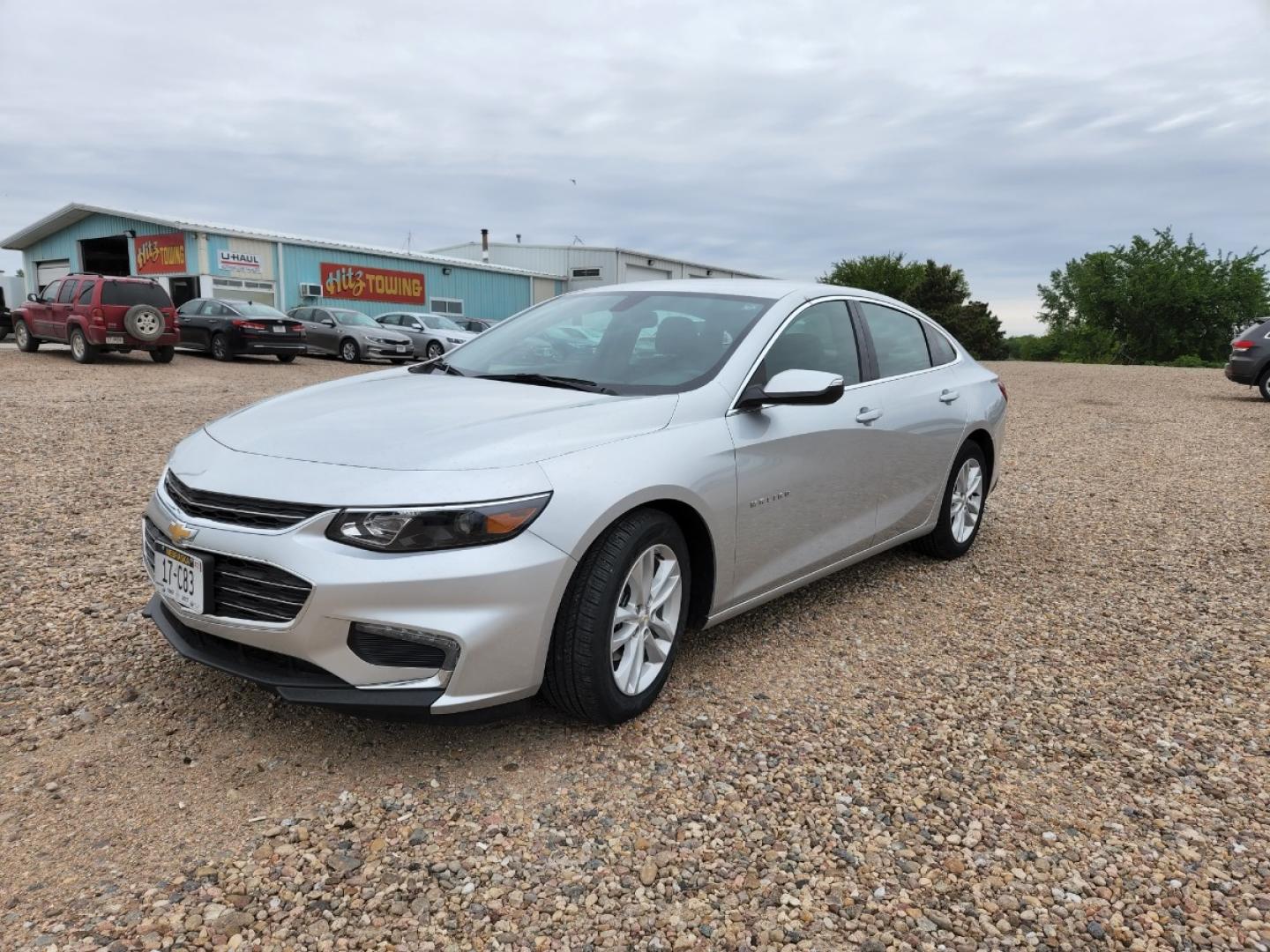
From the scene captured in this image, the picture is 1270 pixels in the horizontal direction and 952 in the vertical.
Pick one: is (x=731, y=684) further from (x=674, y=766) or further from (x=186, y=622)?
(x=186, y=622)

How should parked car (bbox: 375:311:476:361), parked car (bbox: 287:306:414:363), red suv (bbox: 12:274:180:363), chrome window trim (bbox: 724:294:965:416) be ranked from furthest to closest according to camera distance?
parked car (bbox: 375:311:476:361), parked car (bbox: 287:306:414:363), red suv (bbox: 12:274:180:363), chrome window trim (bbox: 724:294:965:416)

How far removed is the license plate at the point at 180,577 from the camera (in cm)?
272

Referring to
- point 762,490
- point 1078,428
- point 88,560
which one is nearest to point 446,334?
point 1078,428

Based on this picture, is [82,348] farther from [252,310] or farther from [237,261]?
[237,261]

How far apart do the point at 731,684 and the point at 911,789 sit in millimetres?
872

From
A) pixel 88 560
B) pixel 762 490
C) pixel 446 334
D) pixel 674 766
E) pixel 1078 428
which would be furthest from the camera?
pixel 446 334

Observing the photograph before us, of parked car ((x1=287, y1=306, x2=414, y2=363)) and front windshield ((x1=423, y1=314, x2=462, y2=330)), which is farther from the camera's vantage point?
front windshield ((x1=423, y1=314, x2=462, y2=330))

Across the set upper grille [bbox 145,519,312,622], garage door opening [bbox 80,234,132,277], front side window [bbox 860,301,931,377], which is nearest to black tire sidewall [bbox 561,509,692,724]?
upper grille [bbox 145,519,312,622]

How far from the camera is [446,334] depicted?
22.5 meters

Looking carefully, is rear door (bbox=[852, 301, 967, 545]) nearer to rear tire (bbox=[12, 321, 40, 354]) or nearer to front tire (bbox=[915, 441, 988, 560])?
front tire (bbox=[915, 441, 988, 560])

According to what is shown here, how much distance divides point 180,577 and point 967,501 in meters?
4.24

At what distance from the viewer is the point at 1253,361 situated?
15297mm

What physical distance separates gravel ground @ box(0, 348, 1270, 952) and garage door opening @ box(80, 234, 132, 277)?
1179 inches

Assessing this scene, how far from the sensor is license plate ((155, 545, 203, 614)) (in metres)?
2.72
